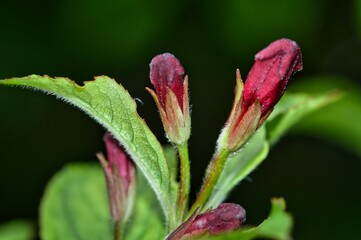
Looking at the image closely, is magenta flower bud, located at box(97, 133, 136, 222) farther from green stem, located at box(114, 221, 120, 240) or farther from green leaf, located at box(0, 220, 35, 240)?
green leaf, located at box(0, 220, 35, 240)

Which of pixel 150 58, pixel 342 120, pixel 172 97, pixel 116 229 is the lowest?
pixel 342 120

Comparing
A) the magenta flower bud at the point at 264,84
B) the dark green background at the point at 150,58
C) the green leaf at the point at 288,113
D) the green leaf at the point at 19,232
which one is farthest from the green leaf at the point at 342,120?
the magenta flower bud at the point at 264,84

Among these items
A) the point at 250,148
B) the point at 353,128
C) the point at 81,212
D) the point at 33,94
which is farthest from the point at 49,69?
the point at 250,148

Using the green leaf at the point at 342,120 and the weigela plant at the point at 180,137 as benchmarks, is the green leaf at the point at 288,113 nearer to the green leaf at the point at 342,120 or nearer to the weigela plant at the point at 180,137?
the weigela plant at the point at 180,137

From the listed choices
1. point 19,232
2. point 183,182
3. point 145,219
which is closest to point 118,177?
point 183,182

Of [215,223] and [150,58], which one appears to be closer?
[215,223]

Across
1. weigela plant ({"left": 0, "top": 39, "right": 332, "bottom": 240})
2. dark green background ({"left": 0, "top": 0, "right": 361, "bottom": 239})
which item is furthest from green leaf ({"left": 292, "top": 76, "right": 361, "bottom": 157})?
weigela plant ({"left": 0, "top": 39, "right": 332, "bottom": 240})

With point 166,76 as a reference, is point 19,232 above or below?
below

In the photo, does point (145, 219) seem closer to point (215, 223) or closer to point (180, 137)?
point (180, 137)
